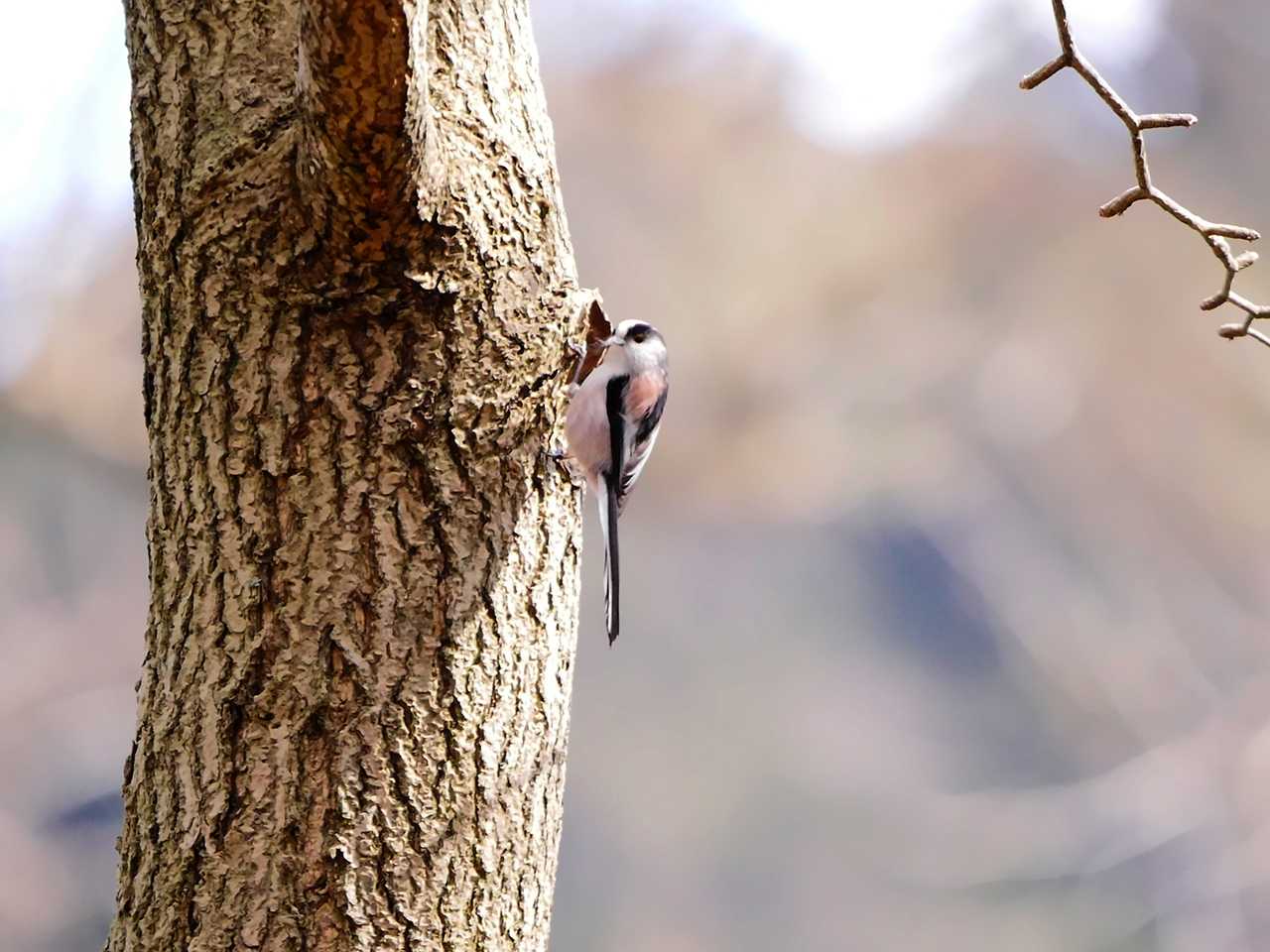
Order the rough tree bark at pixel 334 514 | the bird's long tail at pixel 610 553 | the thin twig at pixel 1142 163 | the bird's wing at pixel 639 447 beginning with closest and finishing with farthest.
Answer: the rough tree bark at pixel 334 514 → the thin twig at pixel 1142 163 → the bird's long tail at pixel 610 553 → the bird's wing at pixel 639 447

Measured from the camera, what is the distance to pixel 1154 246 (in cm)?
445

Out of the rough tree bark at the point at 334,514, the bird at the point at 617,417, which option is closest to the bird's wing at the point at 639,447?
the bird at the point at 617,417

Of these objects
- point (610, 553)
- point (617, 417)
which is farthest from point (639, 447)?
point (610, 553)

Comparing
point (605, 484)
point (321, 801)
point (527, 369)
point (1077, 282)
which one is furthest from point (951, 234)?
point (321, 801)

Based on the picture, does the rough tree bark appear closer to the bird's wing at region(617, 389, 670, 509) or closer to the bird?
the bird

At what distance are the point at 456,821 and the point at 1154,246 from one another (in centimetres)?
422

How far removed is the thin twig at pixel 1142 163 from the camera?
1.12 m

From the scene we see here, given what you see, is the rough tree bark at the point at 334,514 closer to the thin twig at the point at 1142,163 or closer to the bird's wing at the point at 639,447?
the thin twig at the point at 1142,163

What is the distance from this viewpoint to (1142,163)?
115 centimetres

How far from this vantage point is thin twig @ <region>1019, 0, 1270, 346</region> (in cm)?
112

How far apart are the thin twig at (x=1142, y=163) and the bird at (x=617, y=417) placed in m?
0.83

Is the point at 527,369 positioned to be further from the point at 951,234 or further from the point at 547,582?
the point at 951,234

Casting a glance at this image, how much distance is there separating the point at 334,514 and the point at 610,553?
91 centimetres

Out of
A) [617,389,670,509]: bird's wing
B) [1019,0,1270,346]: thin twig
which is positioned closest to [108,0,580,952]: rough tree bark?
[1019,0,1270,346]: thin twig
